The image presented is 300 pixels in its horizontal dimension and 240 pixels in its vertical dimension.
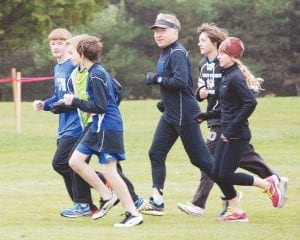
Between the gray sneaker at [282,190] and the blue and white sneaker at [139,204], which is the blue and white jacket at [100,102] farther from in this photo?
the gray sneaker at [282,190]

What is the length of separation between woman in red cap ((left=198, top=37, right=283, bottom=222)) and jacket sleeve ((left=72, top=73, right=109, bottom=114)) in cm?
110

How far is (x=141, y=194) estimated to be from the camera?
12156mm

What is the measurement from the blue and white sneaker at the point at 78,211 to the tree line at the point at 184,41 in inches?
1709

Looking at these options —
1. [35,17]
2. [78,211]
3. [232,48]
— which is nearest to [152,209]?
[78,211]

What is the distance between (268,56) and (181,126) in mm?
49276

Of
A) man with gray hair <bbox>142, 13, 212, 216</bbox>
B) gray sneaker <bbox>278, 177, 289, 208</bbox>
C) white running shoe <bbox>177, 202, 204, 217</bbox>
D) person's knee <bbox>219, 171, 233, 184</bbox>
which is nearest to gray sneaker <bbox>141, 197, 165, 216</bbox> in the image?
man with gray hair <bbox>142, 13, 212, 216</bbox>

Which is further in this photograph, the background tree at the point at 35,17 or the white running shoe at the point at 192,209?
the background tree at the point at 35,17

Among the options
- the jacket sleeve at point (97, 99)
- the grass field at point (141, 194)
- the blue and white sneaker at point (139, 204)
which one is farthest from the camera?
the blue and white sneaker at point (139, 204)

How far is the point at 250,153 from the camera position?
1023 cm

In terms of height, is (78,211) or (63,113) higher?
(63,113)

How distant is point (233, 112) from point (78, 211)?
195 centimetres

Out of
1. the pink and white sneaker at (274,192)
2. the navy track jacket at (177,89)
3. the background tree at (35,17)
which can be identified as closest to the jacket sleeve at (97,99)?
the navy track jacket at (177,89)

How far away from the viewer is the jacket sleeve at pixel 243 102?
9.08 m

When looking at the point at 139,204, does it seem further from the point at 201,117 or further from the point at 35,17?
the point at 35,17
